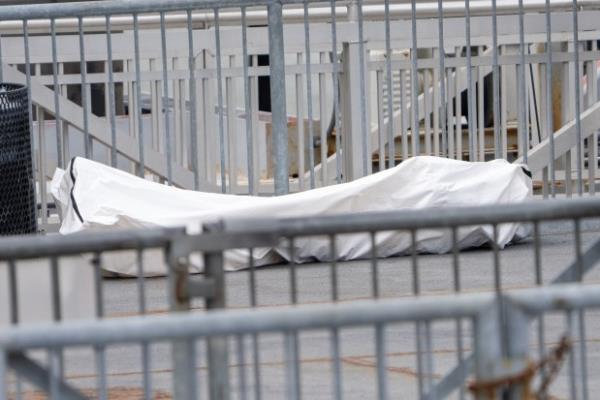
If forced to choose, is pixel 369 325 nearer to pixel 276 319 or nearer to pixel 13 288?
pixel 276 319

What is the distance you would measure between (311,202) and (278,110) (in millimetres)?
774

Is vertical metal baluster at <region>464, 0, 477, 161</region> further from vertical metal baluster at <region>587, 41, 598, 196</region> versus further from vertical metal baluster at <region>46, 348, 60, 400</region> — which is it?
vertical metal baluster at <region>46, 348, 60, 400</region>

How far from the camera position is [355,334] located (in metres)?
7.04

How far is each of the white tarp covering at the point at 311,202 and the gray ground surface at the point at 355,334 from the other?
0.09m

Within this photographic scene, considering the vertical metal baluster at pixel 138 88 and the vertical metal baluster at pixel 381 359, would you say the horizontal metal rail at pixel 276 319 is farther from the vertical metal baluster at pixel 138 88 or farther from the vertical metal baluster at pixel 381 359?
the vertical metal baluster at pixel 138 88

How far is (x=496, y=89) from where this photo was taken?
9.34 m

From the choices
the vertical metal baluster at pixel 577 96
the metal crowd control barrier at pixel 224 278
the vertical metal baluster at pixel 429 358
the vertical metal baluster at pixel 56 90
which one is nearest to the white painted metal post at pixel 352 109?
the vertical metal baluster at pixel 577 96

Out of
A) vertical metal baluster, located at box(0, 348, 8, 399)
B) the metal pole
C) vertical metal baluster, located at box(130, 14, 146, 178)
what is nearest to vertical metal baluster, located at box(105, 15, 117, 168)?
vertical metal baluster, located at box(130, 14, 146, 178)

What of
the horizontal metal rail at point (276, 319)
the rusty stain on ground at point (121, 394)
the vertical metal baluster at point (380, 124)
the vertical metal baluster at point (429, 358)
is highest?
the vertical metal baluster at point (380, 124)

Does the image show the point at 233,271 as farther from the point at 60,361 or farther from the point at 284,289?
the point at 60,361

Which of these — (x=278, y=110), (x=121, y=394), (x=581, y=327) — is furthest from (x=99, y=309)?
(x=278, y=110)

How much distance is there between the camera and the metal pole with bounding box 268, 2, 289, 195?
8.98m

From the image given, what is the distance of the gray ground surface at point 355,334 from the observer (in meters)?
6.21

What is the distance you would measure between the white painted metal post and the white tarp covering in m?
0.81
